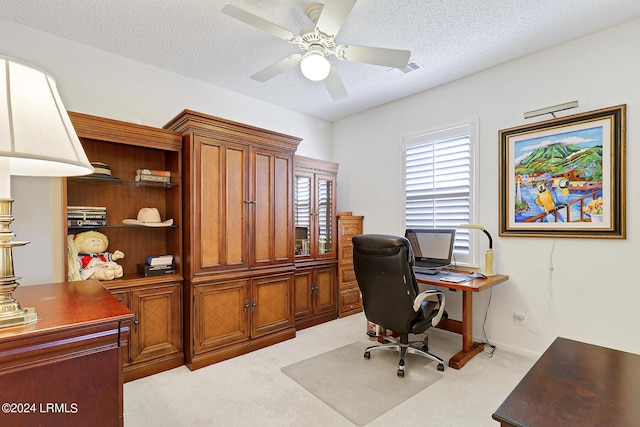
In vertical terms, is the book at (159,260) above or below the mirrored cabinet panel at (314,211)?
below

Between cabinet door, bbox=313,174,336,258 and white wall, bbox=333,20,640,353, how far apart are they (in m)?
1.22

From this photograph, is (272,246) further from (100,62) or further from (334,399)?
(100,62)

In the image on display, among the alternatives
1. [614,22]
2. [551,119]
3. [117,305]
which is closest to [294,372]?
[117,305]

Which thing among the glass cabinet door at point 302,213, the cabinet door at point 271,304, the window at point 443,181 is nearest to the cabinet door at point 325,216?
the glass cabinet door at point 302,213

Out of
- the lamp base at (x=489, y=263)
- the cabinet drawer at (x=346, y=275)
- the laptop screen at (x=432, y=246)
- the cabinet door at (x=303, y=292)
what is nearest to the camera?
the lamp base at (x=489, y=263)

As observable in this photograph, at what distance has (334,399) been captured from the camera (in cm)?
221

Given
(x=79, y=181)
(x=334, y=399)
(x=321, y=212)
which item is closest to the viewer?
(x=334, y=399)

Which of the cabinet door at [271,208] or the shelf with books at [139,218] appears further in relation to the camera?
the cabinet door at [271,208]

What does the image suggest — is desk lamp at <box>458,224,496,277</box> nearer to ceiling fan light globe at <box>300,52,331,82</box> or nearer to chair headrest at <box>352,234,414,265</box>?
chair headrest at <box>352,234,414,265</box>

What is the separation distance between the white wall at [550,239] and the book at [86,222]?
3.36 metres

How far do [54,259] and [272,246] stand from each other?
1.77 m

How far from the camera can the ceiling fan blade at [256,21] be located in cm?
180

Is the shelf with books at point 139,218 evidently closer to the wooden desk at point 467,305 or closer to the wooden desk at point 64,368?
the wooden desk at point 64,368

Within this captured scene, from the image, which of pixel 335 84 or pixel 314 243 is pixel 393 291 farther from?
pixel 335 84
